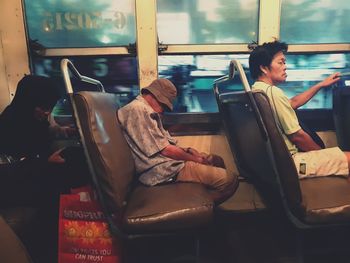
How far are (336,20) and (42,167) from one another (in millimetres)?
2558

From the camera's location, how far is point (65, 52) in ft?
7.63

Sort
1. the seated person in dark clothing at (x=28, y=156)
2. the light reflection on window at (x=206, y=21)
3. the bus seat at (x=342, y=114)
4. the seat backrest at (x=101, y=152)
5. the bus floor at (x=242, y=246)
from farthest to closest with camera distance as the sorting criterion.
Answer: the light reflection on window at (x=206, y=21)
the bus seat at (x=342, y=114)
the bus floor at (x=242, y=246)
the seated person in dark clothing at (x=28, y=156)
the seat backrest at (x=101, y=152)

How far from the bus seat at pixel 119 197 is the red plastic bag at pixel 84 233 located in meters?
0.20

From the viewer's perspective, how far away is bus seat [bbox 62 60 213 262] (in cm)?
138

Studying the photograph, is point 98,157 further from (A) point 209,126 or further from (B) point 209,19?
(B) point 209,19

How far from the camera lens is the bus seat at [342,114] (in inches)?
88.1

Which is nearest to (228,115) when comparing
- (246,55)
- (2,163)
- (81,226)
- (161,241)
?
(246,55)

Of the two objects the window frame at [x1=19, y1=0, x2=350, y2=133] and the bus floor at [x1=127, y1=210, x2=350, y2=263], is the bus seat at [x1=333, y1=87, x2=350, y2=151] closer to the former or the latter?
the window frame at [x1=19, y1=0, x2=350, y2=133]

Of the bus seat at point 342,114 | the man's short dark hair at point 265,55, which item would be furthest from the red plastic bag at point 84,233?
the bus seat at point 342,114

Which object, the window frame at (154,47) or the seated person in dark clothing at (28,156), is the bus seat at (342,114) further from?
the seated person in dark clothing at (28,156)

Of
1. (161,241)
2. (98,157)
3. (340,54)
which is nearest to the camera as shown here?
(98,157)

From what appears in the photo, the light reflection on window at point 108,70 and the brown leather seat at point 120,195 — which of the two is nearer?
the brown leather seat at point 120,195

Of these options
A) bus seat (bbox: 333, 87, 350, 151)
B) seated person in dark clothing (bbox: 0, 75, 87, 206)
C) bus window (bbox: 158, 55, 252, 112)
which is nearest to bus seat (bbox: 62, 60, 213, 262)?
seated person in dark clothing (bbox: 0, 75, 87, 206)

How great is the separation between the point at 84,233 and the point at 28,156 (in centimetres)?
63
